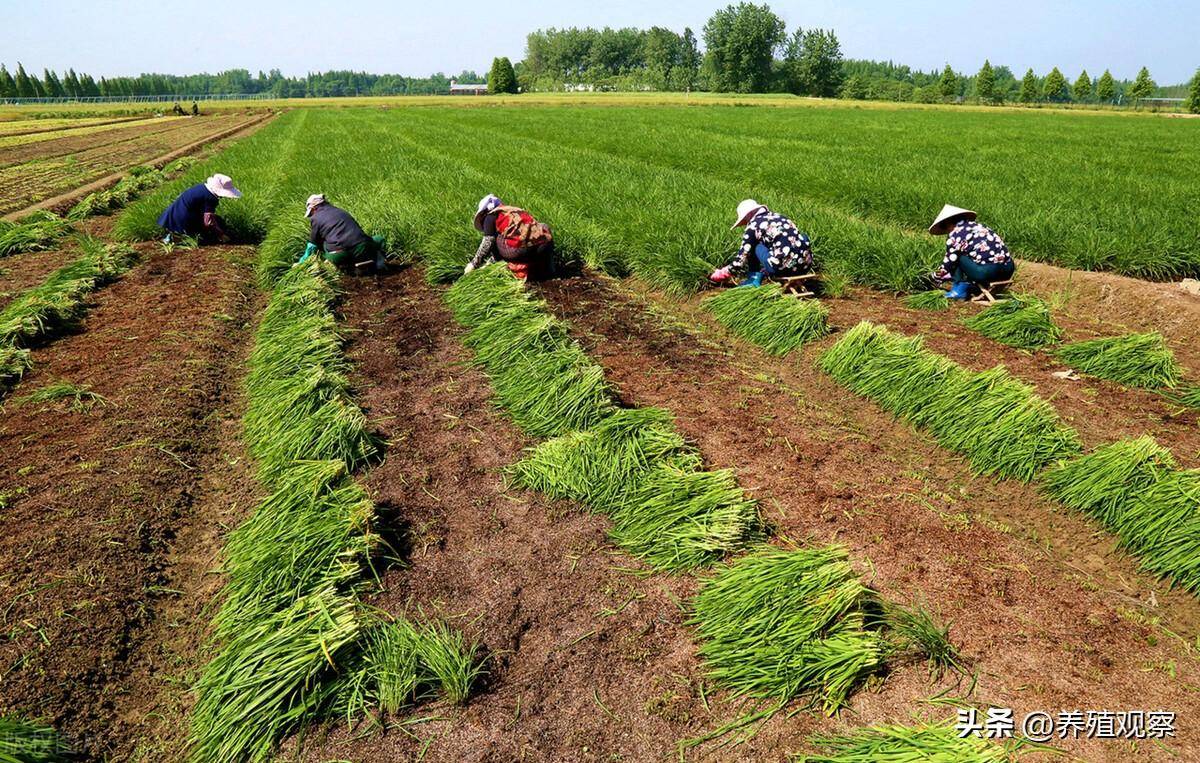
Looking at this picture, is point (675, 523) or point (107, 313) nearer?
point (675, 523)

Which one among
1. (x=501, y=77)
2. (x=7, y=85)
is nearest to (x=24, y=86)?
(x=7, y=85)

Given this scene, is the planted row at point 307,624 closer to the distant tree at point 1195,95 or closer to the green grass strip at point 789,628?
the green grass strip at point 789,628

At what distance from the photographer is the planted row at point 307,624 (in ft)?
7.37

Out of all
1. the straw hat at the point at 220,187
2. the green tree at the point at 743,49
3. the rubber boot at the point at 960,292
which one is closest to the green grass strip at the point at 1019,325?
the rubber boot at the point at 960,292

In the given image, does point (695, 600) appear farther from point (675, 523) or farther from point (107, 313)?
point (107, 313)

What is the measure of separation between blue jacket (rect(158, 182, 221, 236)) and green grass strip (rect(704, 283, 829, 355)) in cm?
673

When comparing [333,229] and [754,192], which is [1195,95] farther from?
[333,229]

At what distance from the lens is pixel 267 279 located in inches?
283

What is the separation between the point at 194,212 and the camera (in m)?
8.42

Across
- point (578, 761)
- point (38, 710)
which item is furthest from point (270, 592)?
point (578, 761)

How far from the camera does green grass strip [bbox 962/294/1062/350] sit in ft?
17.3

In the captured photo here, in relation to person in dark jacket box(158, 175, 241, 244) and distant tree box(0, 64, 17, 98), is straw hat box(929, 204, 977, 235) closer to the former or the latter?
person in dark jacket box(158, 175, 241, 244)

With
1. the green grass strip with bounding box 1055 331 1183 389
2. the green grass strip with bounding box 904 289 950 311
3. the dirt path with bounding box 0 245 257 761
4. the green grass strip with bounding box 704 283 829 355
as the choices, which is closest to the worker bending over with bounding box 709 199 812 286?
the green grass strip with bounding box 704 283 829 355

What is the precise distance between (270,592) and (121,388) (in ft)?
9.57
